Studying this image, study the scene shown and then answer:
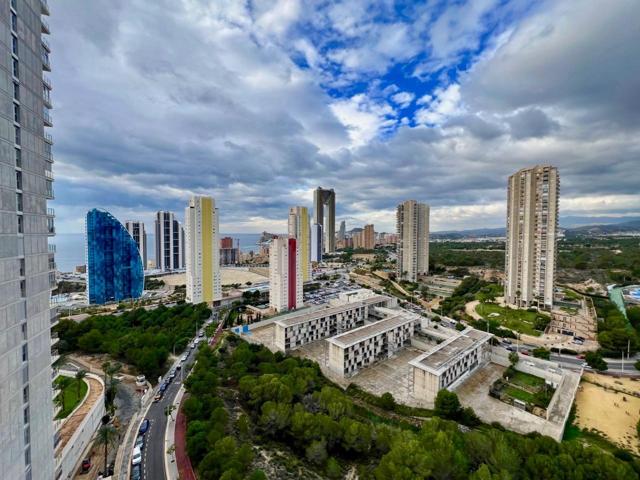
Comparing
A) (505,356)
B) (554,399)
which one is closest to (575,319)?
(505,356)

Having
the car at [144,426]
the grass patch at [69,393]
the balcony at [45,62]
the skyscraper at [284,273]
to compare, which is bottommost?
the car at [144,426]

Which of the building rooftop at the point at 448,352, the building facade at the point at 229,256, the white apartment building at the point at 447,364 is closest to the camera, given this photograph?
the white apartment building at the point at 447,364

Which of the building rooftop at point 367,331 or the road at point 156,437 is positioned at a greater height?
the building rooftop at point 367,331

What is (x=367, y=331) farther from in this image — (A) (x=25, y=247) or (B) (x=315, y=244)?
(B) (x=315, y=244)

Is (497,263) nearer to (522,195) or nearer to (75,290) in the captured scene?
(522,195)

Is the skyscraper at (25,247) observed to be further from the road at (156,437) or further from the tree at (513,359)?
the tree at (513,359)

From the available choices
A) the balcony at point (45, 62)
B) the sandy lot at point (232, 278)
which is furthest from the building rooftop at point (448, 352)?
the sandy lot at point (232, 278)

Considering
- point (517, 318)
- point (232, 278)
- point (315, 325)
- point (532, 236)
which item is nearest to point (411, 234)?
point (532, 236)

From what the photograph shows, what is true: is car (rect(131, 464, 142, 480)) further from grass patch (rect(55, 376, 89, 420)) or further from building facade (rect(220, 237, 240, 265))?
building facade (rect(220, 237, 240, 265))
